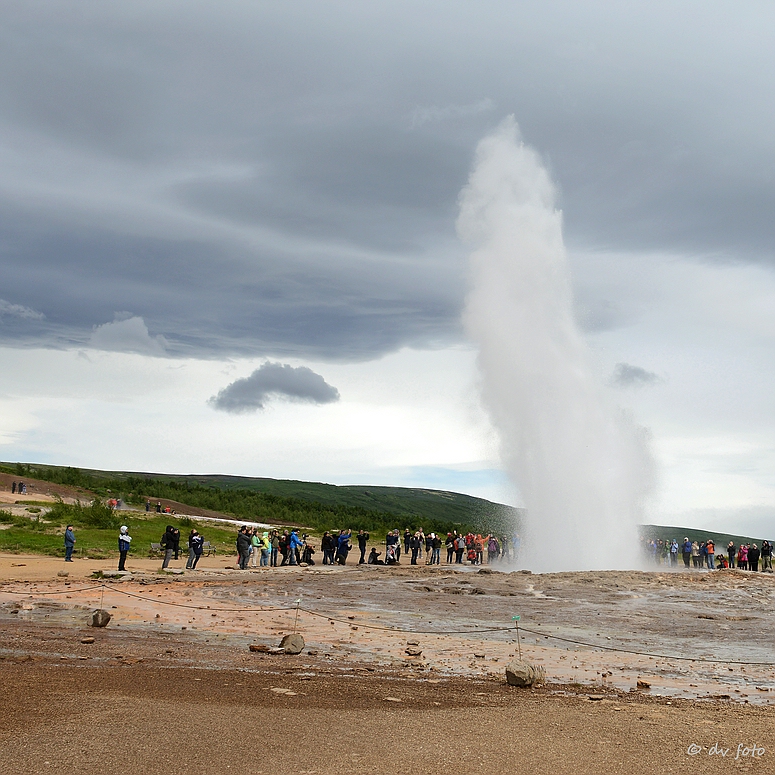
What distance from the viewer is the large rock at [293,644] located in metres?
13.4

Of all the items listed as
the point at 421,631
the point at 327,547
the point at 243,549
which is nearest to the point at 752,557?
the point at 327,547

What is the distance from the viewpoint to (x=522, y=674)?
444 inches

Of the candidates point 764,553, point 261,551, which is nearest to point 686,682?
point 261,551

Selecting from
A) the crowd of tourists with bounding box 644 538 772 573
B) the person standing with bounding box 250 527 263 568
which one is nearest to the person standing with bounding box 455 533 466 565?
the crowd of tourists with bounding box 644 538 772 573

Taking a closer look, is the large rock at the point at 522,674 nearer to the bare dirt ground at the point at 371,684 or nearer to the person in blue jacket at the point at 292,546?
the bare dirt ground at the point at 371,684

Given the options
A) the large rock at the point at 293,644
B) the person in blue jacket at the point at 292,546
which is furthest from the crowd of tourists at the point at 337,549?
the large rock at the point at 293,644

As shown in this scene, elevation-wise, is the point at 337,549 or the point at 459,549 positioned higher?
the point at 459,549

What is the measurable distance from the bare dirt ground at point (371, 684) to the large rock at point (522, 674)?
0.62 feet

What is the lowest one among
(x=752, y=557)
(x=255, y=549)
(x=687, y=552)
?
(x=255, y=549)

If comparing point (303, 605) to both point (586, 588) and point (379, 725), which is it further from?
point (379, 725)

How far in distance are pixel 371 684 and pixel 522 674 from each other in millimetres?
2068

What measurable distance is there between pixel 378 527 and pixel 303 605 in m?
51.6

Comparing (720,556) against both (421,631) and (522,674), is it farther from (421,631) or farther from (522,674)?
(522,674)

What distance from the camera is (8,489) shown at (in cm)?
5066
